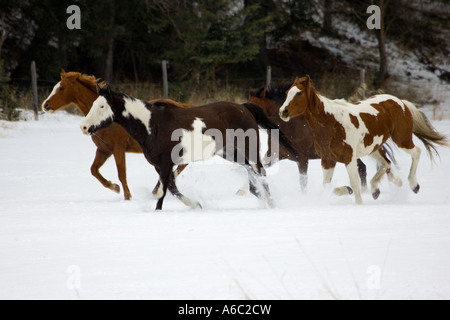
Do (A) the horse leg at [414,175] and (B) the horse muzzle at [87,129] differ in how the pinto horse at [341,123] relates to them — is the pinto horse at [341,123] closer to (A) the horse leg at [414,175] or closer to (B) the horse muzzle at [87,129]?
(A) the horse leg at [414,175]

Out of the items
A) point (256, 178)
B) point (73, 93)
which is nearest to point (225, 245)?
point (256, 178)

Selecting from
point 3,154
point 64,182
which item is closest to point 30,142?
point 3,154

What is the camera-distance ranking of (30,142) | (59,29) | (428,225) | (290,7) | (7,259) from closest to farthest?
(7,259) < (428,225) < (30,142) < (59,29) < (290,7)

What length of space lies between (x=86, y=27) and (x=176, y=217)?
15639 mm

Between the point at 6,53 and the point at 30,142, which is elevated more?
the point at 6,53

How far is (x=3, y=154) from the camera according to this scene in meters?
12.2

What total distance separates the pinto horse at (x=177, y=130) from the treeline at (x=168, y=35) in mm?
12410

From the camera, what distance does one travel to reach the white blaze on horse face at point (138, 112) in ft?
21.6

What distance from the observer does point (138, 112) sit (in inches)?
260

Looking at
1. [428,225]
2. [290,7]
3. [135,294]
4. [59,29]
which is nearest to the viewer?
[135,294]

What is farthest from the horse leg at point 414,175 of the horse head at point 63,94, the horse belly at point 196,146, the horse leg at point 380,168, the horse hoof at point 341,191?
the horse head at point 63,94

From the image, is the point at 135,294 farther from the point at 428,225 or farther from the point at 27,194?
the point at 27,194

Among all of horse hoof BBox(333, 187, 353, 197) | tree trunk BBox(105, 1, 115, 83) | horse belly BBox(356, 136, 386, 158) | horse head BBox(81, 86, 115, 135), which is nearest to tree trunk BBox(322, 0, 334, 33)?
tree trunk BBox(105, 1, 115, 83)

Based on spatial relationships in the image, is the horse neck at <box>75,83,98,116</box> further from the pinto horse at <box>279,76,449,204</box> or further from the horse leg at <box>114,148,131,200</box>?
the pinto horse at <box>279,76,449,204</box>
